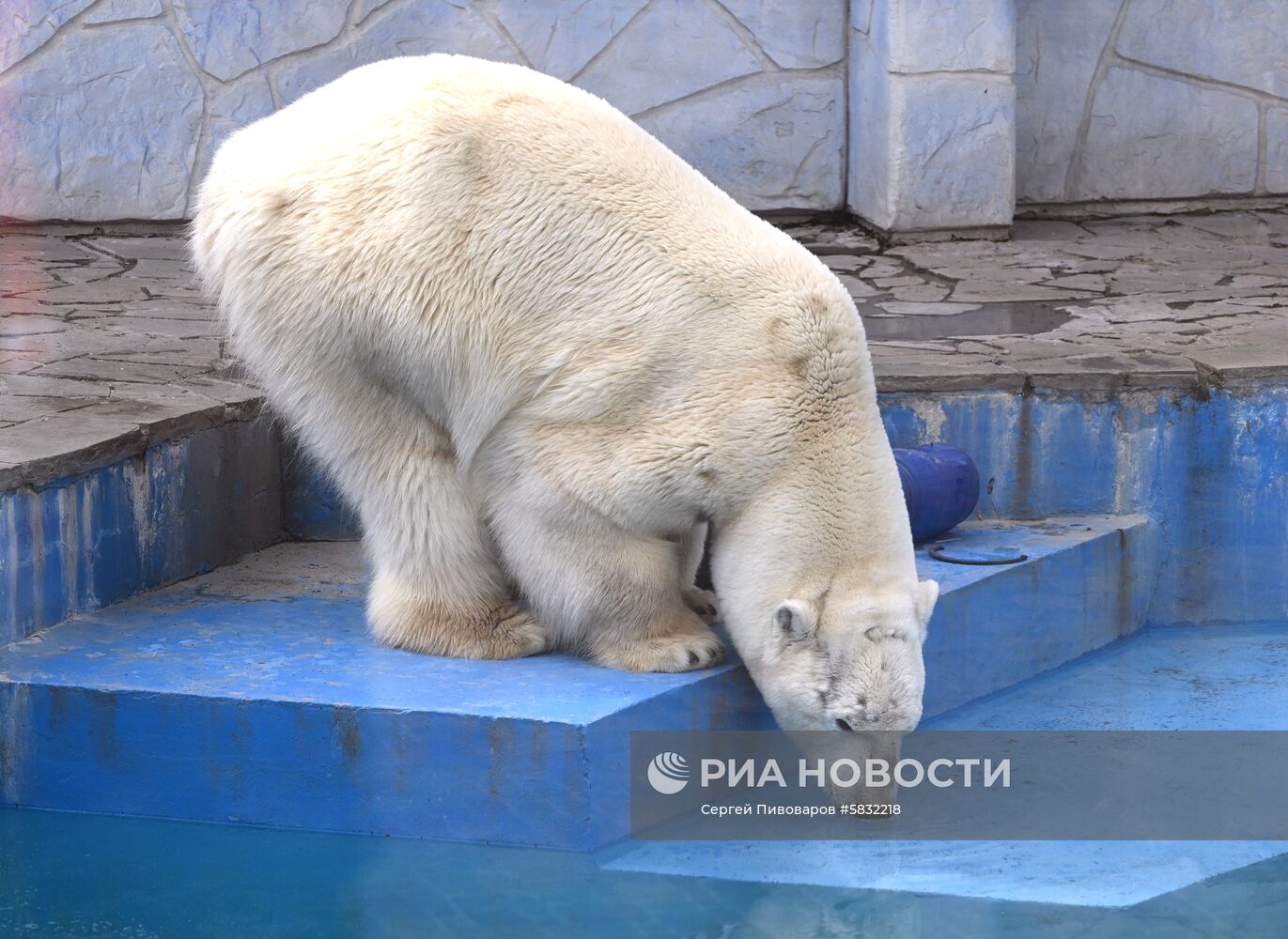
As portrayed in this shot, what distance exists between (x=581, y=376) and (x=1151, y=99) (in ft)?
14.0

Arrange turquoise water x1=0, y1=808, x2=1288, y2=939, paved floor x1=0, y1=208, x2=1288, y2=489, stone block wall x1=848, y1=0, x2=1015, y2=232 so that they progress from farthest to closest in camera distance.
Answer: stone block wall x1=848, y1=0, x2=1015, y2=232, paved floor x1=0, y1=208, x2=1288, y2=489, turquoise water x1=0, y1=808, x2=1288, y2=939

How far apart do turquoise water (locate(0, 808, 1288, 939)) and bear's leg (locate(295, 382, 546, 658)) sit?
42cm

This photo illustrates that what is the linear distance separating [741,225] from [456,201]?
52 centimetres

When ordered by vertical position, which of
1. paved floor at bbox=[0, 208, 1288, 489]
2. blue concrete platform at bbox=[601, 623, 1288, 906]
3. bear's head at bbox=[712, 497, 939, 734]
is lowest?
blue concrete platform at bbox=[601, 623, 1288, 906]

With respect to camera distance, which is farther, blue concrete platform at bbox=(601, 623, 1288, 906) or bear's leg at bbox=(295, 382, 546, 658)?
bear's leg at bbox=(295, 382, 546, 658)

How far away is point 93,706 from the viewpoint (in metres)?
3.19

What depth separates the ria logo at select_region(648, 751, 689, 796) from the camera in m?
3.20

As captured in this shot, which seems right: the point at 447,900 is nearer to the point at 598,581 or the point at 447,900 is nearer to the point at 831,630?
the point at 598,581

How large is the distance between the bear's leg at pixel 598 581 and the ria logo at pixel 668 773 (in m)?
0.16

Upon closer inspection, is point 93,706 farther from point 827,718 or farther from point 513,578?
point 827,718

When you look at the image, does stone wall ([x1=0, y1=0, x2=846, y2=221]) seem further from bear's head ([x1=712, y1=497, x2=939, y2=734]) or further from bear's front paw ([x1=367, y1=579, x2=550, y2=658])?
bear's head ([x1=712, y1=497, x2=939, y2=734])

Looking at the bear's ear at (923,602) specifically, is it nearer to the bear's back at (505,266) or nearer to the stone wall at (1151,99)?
the bear's back at (505,266)

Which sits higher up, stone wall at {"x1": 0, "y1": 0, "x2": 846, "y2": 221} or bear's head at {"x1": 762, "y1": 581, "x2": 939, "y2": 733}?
stone wall at {"x1": 0, "y1": 0, "x2": 846, "y2": 221}

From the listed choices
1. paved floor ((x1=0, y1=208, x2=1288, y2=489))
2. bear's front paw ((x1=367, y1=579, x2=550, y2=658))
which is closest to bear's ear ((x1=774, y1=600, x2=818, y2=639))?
bear's front paw ((x1=367, y1=579, x2=550, y2=658))
